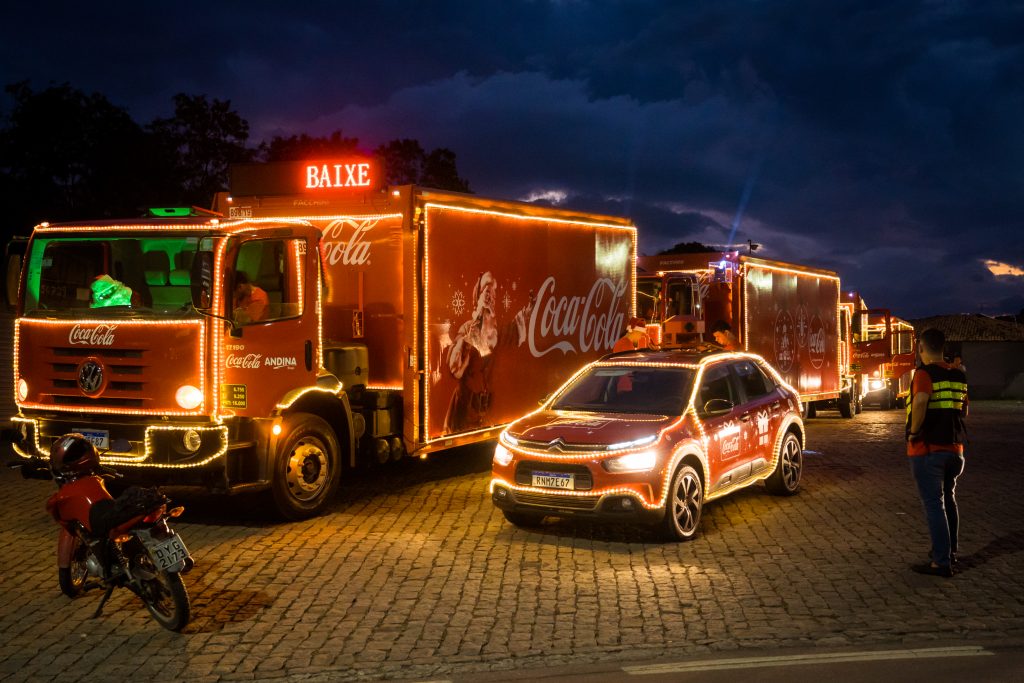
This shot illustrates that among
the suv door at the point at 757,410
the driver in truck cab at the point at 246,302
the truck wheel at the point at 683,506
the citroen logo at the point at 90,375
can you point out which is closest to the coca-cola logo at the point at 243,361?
the driver in truck cab at the point at 246,302

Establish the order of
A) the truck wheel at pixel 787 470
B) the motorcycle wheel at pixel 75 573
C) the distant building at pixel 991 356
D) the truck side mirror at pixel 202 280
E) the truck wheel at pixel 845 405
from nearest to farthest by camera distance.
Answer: the motorcycle wheel at pixel 75 573, the truck side mirror at pixel 202 280, the truck wheel at pixel 787 470, the truck wheel at pixel 845 405, the distant building at pixel 991 356

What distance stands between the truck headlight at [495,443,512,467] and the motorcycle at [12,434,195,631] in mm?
3276

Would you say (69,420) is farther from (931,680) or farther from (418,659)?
(931,680)

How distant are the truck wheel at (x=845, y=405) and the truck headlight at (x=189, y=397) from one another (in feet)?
61.8

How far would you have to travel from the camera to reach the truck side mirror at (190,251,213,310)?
8953 mm

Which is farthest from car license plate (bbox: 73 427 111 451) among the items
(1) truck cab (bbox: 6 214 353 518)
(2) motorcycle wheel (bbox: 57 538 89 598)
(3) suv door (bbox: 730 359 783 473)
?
(3) suv door (bbox: 730 359 783 473)

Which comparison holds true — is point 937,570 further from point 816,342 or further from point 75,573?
point 816,342

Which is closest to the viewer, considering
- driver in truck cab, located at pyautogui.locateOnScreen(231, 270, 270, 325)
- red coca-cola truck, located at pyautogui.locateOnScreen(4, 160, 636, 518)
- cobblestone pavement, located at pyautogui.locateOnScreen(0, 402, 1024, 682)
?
cobblestone pavement, located at pyautogui.locateOnScreen(0, 402, 1024, 682)

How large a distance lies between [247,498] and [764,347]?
11.3 meters

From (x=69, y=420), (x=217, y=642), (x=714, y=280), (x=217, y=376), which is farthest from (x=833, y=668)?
(x=714, y=280)

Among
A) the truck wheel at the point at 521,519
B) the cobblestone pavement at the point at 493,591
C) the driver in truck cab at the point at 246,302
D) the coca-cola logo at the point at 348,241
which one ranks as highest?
the coca-cola logo at the point at 348,241

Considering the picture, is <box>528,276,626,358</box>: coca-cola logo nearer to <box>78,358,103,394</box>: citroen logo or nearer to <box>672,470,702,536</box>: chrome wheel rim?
<box>672,470,702,536</box>: chrome wheel rim

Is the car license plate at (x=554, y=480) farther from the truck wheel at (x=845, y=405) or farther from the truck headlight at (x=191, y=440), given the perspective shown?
the truck wheel at (x=845, y=405)

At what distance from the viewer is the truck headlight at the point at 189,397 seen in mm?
9391
